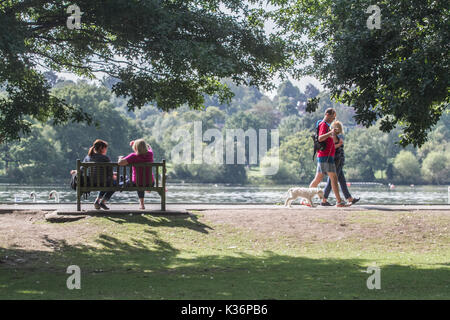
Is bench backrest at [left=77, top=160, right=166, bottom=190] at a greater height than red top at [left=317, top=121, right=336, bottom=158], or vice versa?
red top at [left=317, top=121, right=336, bottom=158]

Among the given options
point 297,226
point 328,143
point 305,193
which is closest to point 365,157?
point 305,193

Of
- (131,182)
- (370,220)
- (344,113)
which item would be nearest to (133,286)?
(131,182)

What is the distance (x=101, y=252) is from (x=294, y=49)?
7373 mm

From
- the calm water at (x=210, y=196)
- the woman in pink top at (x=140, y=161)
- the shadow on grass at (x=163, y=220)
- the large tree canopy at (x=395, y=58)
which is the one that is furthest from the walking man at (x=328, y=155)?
the calm water at (x=210, y=196)

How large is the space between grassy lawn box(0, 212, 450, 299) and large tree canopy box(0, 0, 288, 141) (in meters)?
2.56

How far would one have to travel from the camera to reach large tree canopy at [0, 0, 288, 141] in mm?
11250

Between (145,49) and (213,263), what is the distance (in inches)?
174

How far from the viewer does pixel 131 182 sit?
1367 cm

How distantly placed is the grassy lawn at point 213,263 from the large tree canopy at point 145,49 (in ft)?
8.40

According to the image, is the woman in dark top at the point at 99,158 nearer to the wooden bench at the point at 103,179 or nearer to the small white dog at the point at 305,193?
the wooden bench at the point at 103,179

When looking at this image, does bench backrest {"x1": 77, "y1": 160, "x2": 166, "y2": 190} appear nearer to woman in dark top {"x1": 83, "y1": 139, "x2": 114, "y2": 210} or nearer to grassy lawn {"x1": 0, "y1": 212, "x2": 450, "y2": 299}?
woman in dark top {"x1": 83, "y1": 139, "x2": 114, "y2": 210}

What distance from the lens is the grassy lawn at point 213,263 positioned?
7898mm

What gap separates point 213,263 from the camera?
10.1m

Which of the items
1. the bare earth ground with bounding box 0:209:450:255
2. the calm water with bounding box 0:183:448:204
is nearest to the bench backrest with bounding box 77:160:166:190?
the bare earth ground with bounding box 0:209:450:255
